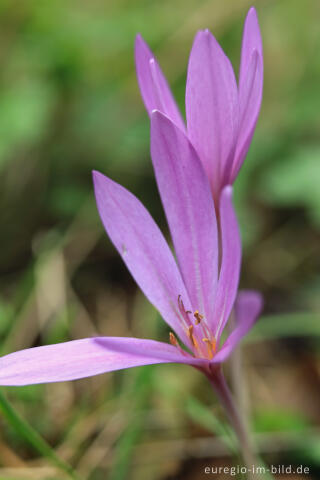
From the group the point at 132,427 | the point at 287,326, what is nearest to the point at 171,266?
the point at 132,427

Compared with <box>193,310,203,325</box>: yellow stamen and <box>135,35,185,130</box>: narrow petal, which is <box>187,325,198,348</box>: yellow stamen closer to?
<box>193,310,203,325</box>: yellow stamen

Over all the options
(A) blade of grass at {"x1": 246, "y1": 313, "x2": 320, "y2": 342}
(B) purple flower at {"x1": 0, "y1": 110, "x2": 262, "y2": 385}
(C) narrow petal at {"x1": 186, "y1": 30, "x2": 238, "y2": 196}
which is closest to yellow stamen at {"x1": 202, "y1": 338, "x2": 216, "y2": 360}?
(B) purple flower at {"x1": 0, "y1": 110, "x2": 262, "y2": 385}

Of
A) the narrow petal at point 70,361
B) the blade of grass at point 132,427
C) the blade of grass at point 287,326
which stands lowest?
the blade of grass at point 287,326

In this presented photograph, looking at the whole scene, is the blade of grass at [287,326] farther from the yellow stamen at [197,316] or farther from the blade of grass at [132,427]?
the yellow stamen at [197,316]

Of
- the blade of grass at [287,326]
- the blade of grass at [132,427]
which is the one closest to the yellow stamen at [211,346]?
the blade of grass at [132,427]

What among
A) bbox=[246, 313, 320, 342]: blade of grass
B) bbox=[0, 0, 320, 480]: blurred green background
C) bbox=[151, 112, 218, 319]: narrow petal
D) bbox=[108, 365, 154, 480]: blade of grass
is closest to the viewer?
bbox=[151, 112, 218, 319]: narrow petal

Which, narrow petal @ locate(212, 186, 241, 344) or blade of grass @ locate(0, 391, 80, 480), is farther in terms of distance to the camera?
blade of grass @ locate(0, 391, 80, 480)

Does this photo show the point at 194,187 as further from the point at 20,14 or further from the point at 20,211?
the point at 20,14
